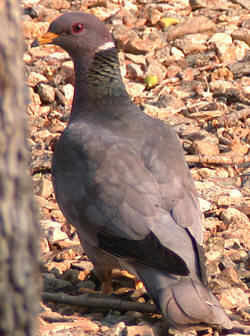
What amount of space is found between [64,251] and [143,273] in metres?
1.08

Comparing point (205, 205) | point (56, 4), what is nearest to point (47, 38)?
point (205, 205)

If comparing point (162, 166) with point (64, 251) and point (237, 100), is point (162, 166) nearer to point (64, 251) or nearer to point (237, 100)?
point (64, 251)

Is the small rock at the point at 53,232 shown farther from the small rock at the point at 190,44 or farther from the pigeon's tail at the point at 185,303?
the small rock at the point at 190,44

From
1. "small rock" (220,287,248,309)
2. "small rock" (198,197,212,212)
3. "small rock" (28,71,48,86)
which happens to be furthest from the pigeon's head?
"small rock" (28,71,48,86)

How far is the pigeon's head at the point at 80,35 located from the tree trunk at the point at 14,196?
10.8 ft

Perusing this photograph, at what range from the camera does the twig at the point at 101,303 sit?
4.45 m

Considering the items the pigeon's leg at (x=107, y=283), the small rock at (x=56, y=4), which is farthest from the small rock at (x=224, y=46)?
the pigeon's leg at (x=107, y=283)

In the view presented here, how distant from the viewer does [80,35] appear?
5.47m

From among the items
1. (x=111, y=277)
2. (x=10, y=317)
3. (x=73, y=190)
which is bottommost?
(x=111, y=277)

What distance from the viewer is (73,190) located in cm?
463

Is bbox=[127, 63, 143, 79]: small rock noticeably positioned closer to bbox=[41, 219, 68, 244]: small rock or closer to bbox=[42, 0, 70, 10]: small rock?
bbox=[42, 0, 70, 10]: small rock

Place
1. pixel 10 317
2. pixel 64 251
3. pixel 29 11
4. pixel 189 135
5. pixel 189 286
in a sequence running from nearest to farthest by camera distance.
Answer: pixel 10 317 < pixel 189 286 < pixel 64 251 < pixel 189 135 < pixel 29 11

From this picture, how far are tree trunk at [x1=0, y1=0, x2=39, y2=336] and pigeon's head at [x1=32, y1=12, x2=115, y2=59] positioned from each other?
3.29m

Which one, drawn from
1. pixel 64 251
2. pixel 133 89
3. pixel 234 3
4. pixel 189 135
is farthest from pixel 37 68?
pixel 64 251
